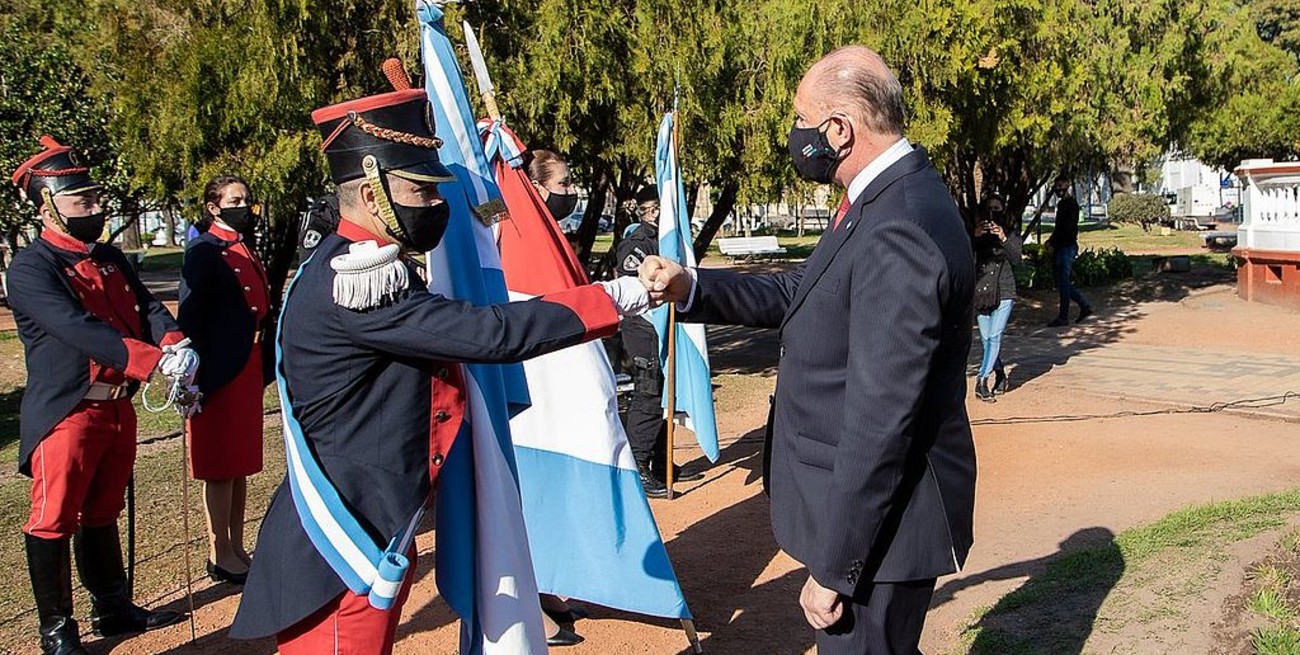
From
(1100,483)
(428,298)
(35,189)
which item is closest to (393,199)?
(428,298)

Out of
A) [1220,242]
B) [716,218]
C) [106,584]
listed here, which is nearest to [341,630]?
[106,584]

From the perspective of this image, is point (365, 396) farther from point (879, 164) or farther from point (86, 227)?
point (86, 227)

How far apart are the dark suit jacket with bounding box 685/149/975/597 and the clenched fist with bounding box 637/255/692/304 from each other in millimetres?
476

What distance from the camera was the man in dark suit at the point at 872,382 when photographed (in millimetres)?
2613

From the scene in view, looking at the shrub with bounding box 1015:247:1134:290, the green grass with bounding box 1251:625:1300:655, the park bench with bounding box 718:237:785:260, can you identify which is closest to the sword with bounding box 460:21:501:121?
the green grass with bounding box 1251:625:1300:655

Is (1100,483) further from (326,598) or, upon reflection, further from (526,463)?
(326,598)

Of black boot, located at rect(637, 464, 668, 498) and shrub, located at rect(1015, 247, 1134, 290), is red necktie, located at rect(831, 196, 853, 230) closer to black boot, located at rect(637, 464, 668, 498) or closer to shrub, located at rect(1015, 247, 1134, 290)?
black boot, located at rect(637, 464, 668, 498)

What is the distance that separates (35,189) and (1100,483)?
20.1 ft

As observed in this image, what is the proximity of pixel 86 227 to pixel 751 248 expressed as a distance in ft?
92.1

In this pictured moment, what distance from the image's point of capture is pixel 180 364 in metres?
4.75

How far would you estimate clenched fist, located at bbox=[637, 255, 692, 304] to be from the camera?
3332 millimetres

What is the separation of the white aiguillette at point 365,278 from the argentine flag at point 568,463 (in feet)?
6.47

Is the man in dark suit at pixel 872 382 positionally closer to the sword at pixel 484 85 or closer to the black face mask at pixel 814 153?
the black face mask at pixel 814 153

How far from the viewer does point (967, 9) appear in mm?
9930
